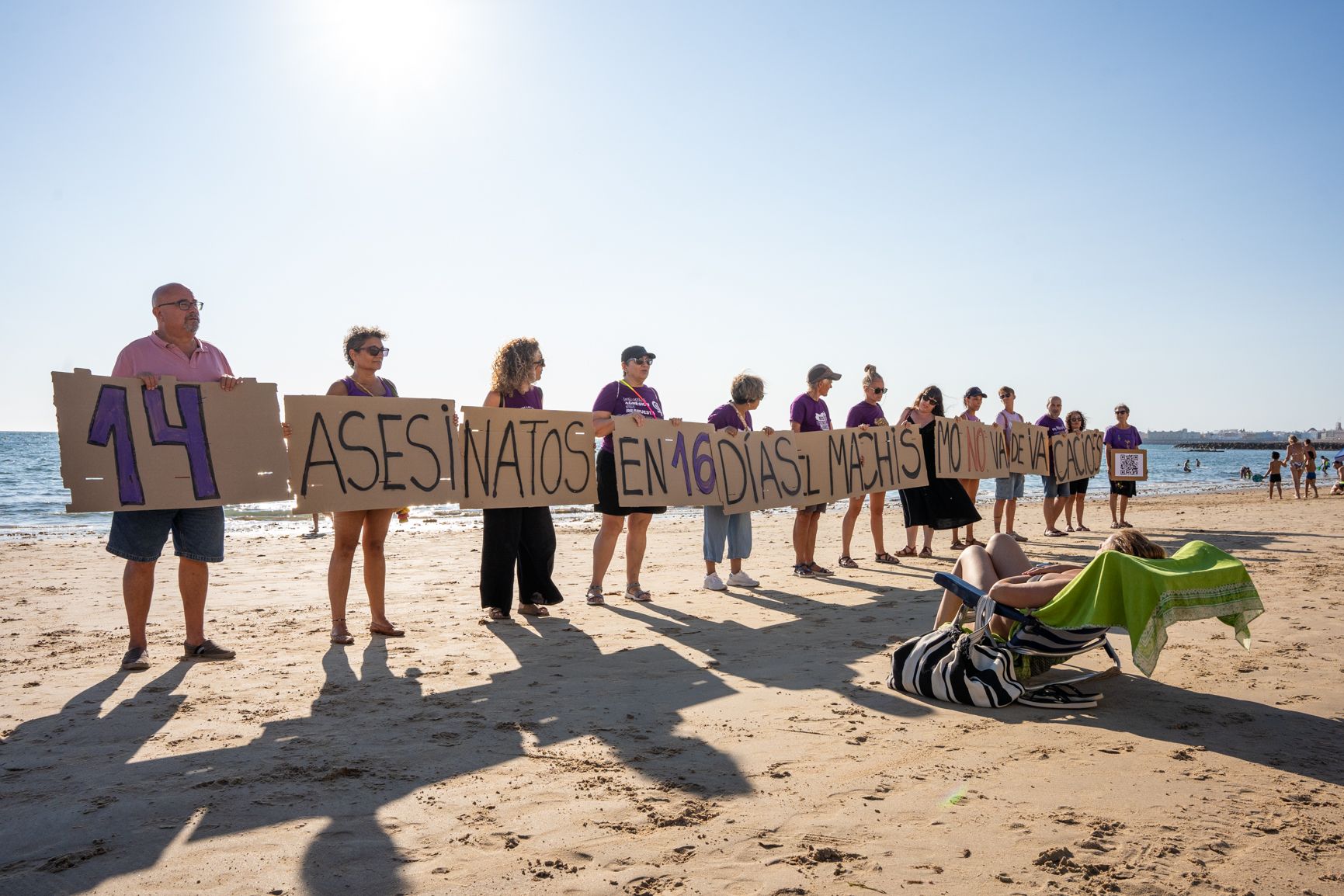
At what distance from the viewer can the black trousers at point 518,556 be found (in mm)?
6711

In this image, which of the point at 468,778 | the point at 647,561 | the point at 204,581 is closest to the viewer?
the point at 468,778

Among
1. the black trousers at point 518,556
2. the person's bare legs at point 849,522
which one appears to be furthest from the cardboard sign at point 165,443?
the person's bare legs at point 849,522

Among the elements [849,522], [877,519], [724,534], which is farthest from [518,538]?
[877,519]

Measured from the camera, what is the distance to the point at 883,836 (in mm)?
2812

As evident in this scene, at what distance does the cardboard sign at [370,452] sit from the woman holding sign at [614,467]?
1381 mm

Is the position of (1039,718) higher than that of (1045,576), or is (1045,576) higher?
(1045,576)

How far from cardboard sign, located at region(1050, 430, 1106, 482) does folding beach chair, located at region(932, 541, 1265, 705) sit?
9880mm

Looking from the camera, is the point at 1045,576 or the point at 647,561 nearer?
the point at 1045,576

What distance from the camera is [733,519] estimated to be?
28.2ft

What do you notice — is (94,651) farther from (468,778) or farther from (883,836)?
(883,836)

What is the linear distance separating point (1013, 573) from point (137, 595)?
4836mm

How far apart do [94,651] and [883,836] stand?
5051 millimetres

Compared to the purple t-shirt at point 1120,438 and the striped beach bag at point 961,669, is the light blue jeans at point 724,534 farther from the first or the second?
the purple t-shirt at point 1120,438

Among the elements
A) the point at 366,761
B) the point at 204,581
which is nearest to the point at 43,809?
the point at 366,761
